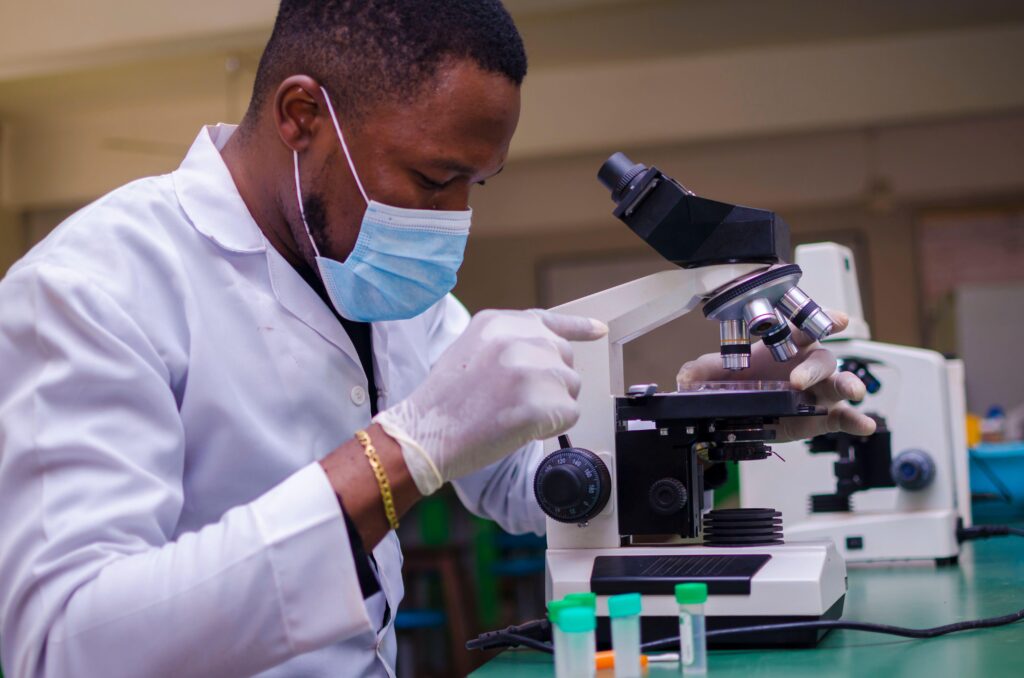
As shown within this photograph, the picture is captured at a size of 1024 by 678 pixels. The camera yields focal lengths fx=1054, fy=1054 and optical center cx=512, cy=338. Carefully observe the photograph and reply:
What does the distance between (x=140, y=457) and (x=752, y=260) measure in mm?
684

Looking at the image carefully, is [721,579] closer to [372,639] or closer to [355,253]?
[372,639]

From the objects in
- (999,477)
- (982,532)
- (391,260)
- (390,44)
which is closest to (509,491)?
(391,260)

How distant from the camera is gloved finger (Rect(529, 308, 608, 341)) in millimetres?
1065

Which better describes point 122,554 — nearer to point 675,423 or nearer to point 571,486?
point 571,486

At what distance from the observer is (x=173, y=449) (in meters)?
1.03

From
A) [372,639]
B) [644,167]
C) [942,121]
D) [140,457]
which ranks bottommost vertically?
[372,639]

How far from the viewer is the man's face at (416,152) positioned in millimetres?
1151

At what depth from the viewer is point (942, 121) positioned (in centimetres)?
620

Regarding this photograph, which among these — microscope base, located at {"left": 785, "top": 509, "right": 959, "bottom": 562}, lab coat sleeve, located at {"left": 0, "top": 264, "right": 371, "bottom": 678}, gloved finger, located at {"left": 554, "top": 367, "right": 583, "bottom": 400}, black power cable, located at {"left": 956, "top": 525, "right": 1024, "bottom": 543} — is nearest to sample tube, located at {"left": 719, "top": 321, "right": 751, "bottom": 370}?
gloved finger, located at {"left": 554, "top": 367, "right": 583, "bottom": 400}

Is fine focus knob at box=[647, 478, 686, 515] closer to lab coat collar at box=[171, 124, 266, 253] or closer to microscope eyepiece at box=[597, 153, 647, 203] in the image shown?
microscope eyepiece at box=[597, 153, 647, 203]

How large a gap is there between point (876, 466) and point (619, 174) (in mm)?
854

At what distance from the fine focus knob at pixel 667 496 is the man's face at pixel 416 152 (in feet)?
1.33

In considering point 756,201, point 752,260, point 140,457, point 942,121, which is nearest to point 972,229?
point 942,121

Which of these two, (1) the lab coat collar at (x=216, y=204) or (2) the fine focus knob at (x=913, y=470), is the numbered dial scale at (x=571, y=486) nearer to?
(1) the lab coat collar at (x=216, y=204)
